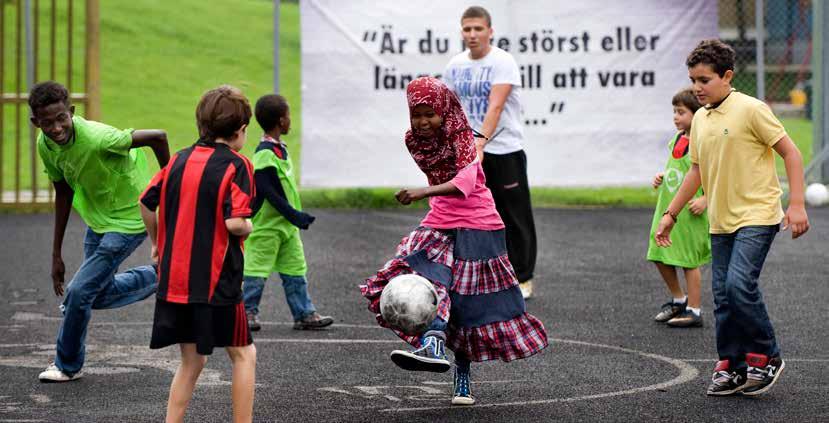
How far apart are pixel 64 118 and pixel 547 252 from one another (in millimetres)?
6315

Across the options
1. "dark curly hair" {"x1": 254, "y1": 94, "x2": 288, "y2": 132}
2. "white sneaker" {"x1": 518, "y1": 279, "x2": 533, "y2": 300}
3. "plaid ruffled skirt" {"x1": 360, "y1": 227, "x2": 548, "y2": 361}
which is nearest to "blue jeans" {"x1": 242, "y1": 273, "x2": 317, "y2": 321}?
"dark curly hair" {"x1": 254, "y1": 94, "x2": 288, "y2": 132}

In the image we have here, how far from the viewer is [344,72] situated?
50.6 ft

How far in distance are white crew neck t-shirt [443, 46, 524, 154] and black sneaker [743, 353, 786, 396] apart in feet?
11.3

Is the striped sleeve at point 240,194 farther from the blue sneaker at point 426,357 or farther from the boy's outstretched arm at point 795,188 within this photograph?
the boy's outstretched arm at point 795,188

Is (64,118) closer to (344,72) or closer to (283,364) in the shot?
(283,364)

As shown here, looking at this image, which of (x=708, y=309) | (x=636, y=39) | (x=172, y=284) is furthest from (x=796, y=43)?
(x=172, y=284)

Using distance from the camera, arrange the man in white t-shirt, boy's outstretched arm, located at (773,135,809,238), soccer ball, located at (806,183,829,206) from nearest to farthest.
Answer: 1. boy's outstretched arm, located at (773,135,809,238)
2. the man in white t-shirt
3. soccer ball, located at (806,183,829,206)

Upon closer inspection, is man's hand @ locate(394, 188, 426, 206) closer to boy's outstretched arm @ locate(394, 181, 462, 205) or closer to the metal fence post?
boy's outstretched arm @ locate(394, 181, 462, 205)

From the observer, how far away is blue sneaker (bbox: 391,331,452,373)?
5707 mm

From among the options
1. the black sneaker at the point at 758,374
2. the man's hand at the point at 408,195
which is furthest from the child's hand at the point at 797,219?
the man's hand at the point at 408,195

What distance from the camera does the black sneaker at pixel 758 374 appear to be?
6.46m

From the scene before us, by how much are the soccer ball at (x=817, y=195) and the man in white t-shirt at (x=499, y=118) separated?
6.16 metres

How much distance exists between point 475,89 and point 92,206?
3360 millimetres

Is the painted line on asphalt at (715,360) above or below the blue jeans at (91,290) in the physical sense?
below
